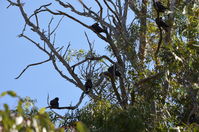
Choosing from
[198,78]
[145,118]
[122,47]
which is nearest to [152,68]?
[122,47]

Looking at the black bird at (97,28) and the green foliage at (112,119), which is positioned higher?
the black bird at (97,28)

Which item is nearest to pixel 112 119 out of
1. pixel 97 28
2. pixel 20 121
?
pixel 20 121

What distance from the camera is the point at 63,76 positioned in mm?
6652

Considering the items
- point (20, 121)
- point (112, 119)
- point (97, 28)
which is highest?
point (97, 28)

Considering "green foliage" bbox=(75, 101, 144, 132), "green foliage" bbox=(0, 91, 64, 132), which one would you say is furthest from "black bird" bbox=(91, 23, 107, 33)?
"green foliage" bbox=(0, 91, 64, 132)

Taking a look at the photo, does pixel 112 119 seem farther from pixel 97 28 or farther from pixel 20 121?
pixel 97 28

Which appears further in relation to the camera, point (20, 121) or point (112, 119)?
point (112, 119)

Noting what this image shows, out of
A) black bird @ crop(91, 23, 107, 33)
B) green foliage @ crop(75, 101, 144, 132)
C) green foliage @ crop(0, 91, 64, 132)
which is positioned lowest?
green foliage @ crop(0, 91, 64, 132)

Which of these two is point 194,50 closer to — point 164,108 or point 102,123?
point 164,108

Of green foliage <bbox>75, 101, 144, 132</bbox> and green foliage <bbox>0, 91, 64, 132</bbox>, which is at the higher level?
green foliage <bbox>75, 101, 144, 132</bbox>

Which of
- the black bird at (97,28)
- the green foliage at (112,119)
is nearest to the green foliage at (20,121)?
the green foliage at (112,119)

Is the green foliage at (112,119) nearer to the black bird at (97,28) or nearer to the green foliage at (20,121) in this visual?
the black bird at (97,28)

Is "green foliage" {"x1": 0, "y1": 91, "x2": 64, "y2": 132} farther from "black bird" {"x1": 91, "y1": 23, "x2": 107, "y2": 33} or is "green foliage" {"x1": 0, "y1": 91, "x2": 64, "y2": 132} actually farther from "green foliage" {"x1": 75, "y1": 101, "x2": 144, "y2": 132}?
"black bird" {"x1": 91, "y1": 23, "x2": 107, "y2": 33}

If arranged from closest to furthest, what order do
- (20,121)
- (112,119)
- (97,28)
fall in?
(20,121) → (112,119) → (97,28)
